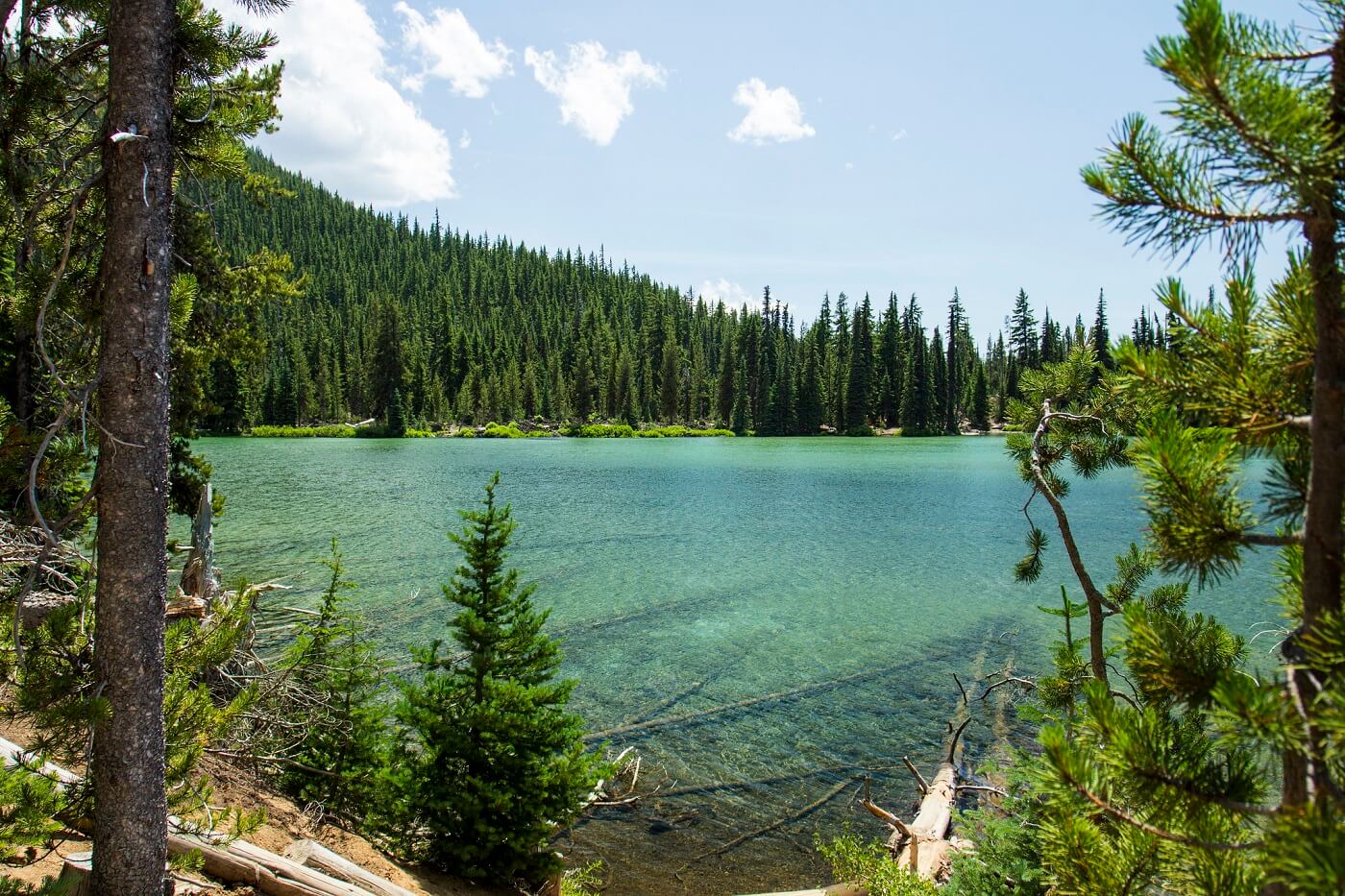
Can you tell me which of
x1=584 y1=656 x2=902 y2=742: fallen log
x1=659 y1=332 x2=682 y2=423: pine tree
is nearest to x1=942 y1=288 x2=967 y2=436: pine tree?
x1=659 y1=332 x2=682 y2=423: pine tree

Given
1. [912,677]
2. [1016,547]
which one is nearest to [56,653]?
[912,677]

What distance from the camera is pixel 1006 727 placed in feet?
35.0

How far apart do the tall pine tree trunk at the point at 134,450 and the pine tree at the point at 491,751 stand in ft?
7.64

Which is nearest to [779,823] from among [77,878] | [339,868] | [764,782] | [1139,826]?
[764,782]

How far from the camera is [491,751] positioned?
19.5 feet

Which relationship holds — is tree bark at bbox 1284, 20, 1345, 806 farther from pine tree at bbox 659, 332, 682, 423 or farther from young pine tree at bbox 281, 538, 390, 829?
pine tree at bbox 659, 332, 682, 423

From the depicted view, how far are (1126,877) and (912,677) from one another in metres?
11.7

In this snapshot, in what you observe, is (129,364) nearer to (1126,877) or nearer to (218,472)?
(1126,877)

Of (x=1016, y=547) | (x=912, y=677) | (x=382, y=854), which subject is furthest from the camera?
(x=1016, y=547)

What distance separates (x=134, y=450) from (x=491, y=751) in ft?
11.7

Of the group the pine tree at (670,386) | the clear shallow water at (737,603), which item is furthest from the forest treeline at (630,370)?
the clear shallow water at (737,603)

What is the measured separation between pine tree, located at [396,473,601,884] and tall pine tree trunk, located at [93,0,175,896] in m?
2.33

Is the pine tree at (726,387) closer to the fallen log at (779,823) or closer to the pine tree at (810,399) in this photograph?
the pine tree at (810,399)

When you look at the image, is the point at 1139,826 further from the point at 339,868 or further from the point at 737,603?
the point at 737,603
